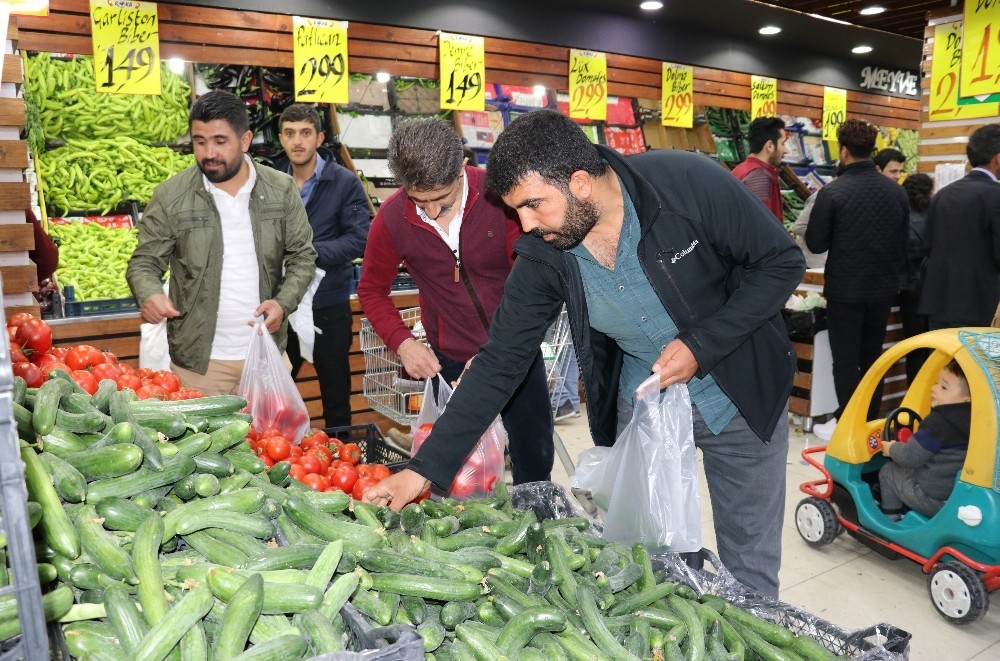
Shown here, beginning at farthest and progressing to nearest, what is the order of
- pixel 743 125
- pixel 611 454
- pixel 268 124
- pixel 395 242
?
pixel 743 125 → pixel 268 124 → pixel 395 242 → pixel 611 454

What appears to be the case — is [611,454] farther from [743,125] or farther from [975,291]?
[743,125]

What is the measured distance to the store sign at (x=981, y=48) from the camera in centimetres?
603

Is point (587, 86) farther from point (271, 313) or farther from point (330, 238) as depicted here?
point (271, 313)

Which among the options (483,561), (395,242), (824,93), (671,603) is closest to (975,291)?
(395,242)

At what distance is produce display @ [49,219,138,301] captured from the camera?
16.4 ft

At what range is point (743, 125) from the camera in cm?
953

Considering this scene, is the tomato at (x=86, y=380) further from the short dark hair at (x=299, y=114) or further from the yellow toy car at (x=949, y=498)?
the yellow toy car at (x=949, y=498)

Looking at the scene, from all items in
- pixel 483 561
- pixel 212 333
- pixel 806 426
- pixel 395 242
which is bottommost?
pixel 806 426

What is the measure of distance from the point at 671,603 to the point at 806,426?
475 centimetres

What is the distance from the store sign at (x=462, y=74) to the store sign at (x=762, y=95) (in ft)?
14.0

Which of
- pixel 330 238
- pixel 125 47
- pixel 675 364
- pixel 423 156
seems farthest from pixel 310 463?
pixel 125 47

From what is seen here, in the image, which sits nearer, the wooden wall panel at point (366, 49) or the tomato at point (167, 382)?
the tomato at point (167, 382)

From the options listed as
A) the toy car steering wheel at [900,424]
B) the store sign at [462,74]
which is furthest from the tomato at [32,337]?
the store sign at [462,74]

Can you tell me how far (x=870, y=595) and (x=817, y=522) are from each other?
50cm
